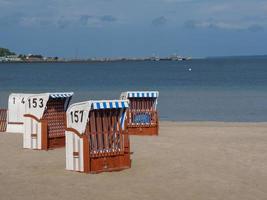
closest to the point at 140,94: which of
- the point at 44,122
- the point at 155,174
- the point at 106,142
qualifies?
the point at 44,122

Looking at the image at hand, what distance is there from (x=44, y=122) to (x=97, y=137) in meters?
3.46

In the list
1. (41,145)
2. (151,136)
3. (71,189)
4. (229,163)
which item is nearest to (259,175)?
(229,163)

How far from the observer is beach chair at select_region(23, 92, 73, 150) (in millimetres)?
16016

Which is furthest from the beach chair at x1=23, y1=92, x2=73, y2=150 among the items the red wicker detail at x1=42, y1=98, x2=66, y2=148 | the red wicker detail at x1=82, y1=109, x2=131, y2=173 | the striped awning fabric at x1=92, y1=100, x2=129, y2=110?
the striped awning fabric at x1=92, y1=100, x2=129, y2=110

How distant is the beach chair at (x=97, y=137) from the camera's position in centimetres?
1252

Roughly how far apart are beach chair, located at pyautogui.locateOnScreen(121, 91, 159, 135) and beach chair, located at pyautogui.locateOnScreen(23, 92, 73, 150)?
338cm

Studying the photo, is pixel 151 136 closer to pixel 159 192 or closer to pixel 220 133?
pixel 220 133

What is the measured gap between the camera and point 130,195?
10531mm

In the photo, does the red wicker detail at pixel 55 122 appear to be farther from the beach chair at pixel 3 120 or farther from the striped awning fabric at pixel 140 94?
the beach chair at pixel 3 120

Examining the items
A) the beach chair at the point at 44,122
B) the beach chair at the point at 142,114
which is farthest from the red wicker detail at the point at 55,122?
the beach chair at the point at 142,114

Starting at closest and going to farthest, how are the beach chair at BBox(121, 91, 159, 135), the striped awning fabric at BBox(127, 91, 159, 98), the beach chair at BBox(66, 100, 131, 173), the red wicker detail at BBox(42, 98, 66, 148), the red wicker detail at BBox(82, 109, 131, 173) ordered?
the beach chair at BBox(66, 100, 131, 173)
the red wicker detail at BBox(82, 109, 131, 173)
the red wicker detail at BBox(42, 98, 66, 148)
the beach chair at BBox(121, 91, 159, 135)
the striped awning fabric at BBox(127, 91, 159, 98)

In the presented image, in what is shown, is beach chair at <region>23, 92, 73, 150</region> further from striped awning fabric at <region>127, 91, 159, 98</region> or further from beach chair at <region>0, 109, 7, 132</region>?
beach chair at <region>0, 109, 7, 132</region>

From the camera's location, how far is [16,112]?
64.1 feet

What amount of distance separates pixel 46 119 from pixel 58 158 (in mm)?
1953
